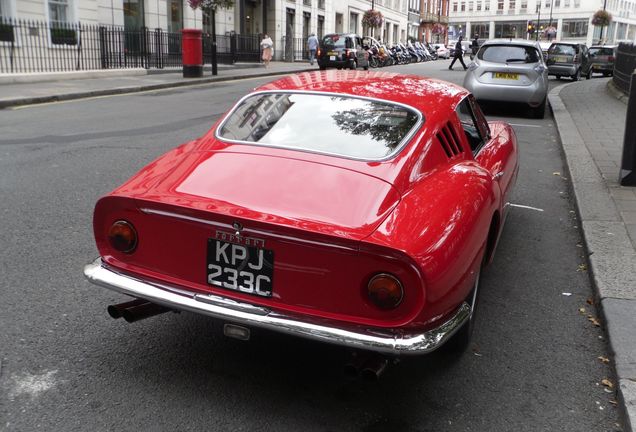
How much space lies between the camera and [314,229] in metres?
2.54

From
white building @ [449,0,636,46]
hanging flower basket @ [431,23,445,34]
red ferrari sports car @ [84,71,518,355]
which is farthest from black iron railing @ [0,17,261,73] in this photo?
white building @ [449,0,636,46]

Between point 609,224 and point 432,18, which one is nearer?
point 609,224

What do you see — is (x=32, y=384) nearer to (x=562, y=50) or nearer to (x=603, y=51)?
(x=562, y=50)

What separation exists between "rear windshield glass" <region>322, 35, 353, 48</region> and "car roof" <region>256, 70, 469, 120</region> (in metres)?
25.9

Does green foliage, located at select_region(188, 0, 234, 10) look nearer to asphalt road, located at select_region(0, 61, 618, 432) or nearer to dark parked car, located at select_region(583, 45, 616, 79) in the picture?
asphalt road, located at select_region(0, 61, 618, 432)

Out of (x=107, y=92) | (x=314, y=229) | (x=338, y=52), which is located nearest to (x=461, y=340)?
(x=314, y=229)

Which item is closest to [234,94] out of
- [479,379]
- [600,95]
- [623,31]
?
[600,95]

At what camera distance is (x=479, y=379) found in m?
3.08

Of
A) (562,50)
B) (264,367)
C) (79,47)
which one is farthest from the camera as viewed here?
(562,50)

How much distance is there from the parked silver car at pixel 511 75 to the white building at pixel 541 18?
8944cm

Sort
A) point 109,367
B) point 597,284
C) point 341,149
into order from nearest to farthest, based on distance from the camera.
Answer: point 109,367
point 341,149
point 597,284

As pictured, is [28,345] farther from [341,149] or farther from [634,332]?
[634,332]

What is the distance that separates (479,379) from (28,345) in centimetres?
234

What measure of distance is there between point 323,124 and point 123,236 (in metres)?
1.28
